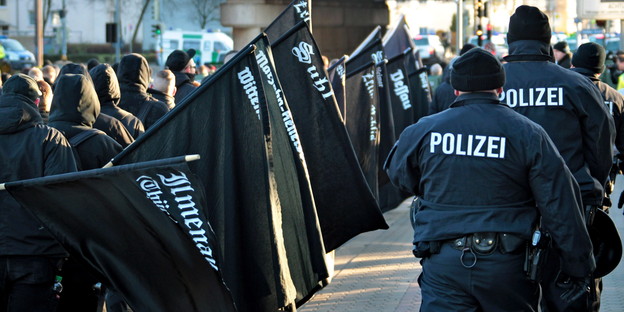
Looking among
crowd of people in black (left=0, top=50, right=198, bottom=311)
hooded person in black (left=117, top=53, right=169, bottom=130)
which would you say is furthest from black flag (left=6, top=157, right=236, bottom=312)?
hooded person in black (left=117, top=53, right=169, bottom=130)

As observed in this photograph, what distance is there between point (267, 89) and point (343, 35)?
2479 cm

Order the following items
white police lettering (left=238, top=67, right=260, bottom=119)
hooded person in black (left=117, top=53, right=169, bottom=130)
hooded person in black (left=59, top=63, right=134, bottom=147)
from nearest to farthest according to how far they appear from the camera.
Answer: white police lettering (left=238, top=67, right=260, bottom=119)
hooded person in black (left=59, top=63, right=134, bottom=147)
hooded person in black (left=117, top=53, right=169, bottom=130)

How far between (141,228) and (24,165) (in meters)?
1.31

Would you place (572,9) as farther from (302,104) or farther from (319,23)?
(302,104)

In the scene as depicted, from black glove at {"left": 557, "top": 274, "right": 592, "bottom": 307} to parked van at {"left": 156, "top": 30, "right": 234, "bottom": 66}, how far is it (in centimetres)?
4696

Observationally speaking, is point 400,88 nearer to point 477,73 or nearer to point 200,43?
point 477,73

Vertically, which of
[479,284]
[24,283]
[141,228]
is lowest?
[24,283]

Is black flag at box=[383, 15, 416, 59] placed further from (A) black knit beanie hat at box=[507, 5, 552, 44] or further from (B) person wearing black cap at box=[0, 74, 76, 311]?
(B) person wearing black cap at box=[0, 74, 76, 311]

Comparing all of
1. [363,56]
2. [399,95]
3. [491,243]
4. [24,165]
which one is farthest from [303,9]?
[399,95]

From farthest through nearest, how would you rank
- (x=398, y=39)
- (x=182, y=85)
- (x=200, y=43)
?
(x=200, y=43)
(x=398, y=39)
(x=182, y=85)

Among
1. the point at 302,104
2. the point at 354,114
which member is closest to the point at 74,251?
the point at 302,104

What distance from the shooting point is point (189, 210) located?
5.06 meters

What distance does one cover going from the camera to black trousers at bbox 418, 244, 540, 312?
16.9 feet

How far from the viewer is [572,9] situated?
336ft
